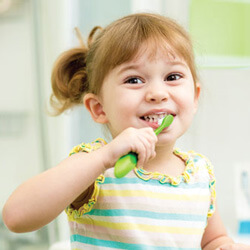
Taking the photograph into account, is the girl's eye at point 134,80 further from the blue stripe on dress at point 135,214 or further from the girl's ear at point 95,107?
the blue stripe on dress at point 135,214

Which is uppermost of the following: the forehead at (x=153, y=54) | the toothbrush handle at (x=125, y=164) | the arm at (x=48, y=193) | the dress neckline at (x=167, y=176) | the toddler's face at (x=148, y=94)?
the forehead at (x=153, y=54)

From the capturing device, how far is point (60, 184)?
612mm

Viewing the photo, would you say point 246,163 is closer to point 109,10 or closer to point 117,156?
point 109,10

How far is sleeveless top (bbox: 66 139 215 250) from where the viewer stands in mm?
741

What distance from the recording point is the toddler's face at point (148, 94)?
73 cm

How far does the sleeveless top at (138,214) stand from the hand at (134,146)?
10cm

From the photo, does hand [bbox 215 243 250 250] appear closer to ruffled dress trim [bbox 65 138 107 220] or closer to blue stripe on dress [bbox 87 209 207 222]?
blue stripe on dress [bbox 87 209 207 222]

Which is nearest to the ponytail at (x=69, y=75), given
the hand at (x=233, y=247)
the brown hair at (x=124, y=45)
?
the brown hair at (x=124, y=45)

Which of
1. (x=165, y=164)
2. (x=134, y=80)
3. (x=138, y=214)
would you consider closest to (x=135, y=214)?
(x=138, y=214)

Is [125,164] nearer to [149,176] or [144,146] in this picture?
[144,146]

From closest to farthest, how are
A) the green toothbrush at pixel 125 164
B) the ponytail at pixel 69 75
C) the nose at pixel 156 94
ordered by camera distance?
the green toothbrush at pixel 125 164 < the nose at pixel 156 94 < the ponytail at pixel 69 75

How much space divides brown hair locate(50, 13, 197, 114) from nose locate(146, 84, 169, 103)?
67 mm

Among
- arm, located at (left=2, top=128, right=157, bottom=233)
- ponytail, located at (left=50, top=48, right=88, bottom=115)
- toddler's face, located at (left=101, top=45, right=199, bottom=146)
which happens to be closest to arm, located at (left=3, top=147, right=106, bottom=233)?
arm, located at (left=2, top=128, right=157, bottom=233)

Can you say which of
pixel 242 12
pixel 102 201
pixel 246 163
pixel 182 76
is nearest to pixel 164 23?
pixel 182 76
